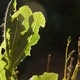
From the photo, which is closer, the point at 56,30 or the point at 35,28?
the point at 35,28

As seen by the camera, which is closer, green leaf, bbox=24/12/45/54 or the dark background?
green leaf, bbox=24/12/45/54

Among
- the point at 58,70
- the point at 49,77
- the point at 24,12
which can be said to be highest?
the point at 24,12

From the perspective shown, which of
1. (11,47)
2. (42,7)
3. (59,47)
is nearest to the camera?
(11,47)

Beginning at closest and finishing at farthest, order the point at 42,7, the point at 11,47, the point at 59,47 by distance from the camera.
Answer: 1. the point at 11,47
2. the point at 42,7
3. the point at 59,47

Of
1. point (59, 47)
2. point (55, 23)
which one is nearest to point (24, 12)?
point (55, 23)

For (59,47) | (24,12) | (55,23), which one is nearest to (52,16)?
(55,23)

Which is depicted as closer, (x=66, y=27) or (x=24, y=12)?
(x=24, y=12)

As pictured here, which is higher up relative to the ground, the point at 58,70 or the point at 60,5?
the point at 60,5

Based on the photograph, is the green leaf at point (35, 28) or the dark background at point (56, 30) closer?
the green leaf at point (35, 28)

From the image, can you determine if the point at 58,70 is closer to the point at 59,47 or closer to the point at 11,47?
the point at 59,47
